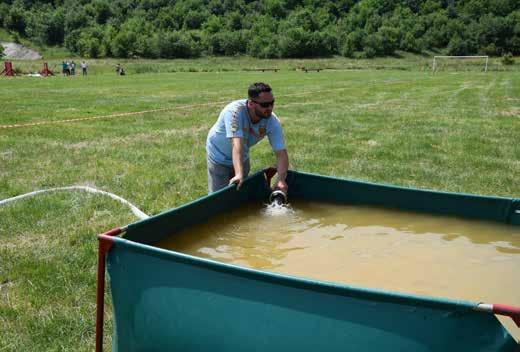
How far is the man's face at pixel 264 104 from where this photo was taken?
4.36 meters

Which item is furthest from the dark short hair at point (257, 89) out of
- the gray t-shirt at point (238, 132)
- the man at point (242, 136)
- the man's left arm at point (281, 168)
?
the man's left arm at point (281, 168)

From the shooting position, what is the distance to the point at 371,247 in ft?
13.4

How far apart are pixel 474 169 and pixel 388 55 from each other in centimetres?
10388

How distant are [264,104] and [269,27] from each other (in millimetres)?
129481

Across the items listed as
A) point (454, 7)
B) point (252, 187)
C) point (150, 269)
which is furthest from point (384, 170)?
point (454, 7)

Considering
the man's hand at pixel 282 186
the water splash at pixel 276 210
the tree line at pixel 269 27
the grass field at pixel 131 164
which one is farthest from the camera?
the tree line at pixel 269 27

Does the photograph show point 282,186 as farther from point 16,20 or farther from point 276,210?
point 16,20

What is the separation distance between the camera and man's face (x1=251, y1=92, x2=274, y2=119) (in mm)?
4359

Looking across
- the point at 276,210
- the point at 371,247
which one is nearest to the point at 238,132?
the point at 276,210

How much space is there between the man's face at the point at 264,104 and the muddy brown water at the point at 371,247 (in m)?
0.83

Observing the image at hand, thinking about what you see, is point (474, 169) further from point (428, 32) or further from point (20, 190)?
point (428, 32)

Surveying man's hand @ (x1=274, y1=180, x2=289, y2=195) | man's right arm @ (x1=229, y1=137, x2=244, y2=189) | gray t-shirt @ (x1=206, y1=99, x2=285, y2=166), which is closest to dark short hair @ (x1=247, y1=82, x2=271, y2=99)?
gray t-shirt @ (x1=206, y1=99, x2=285, y2=166)

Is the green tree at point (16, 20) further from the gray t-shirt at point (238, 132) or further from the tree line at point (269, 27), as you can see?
the gray t-shirt at point (238, 132)

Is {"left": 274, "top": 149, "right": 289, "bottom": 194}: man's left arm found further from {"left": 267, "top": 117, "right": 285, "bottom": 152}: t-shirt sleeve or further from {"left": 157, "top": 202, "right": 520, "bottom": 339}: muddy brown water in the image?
{"left": 157, "top": 202, "right": 520, "bottom": 339}: muddy brown water
